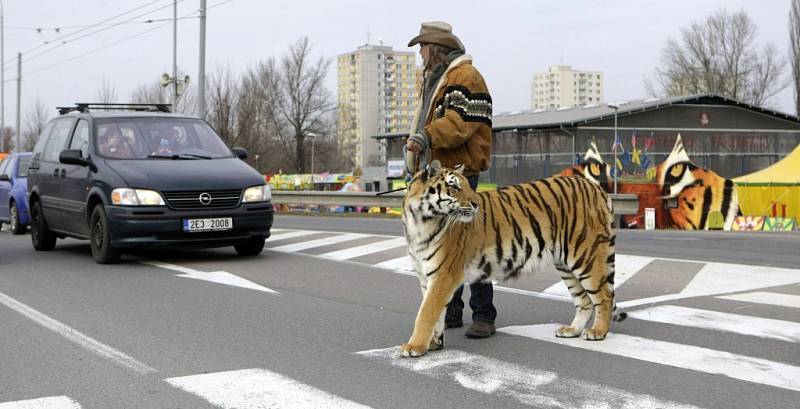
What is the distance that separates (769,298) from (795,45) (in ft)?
182

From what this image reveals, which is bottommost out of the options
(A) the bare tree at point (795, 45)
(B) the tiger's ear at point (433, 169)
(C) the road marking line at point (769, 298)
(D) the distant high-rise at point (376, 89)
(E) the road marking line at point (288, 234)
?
(C) the road marking line at point (769, 298)

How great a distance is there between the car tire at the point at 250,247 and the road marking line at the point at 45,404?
21.5 ft

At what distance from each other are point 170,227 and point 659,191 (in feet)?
63.8

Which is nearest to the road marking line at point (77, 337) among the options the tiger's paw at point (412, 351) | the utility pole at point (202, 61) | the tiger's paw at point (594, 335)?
the tiger's paw at point (412, 351)

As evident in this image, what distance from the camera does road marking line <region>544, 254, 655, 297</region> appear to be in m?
8.27

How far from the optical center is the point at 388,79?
165000mm

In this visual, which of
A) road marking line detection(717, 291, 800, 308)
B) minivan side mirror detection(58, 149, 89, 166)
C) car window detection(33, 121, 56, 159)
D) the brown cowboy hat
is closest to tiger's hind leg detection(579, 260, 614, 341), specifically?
the brown cowboy hat

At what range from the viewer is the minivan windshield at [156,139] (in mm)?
10961

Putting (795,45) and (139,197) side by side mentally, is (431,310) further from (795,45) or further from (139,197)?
(795,45)

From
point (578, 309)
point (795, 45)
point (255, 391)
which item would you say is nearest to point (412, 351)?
point (255, 391)

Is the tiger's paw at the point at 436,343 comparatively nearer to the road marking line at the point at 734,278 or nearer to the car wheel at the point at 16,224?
the road marking line at the point at 734,278

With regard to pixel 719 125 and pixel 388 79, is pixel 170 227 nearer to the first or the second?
pixel 719 125

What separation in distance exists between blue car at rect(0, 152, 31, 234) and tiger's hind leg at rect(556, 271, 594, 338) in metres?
12.4

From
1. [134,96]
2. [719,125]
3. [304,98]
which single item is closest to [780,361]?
[719,125]
